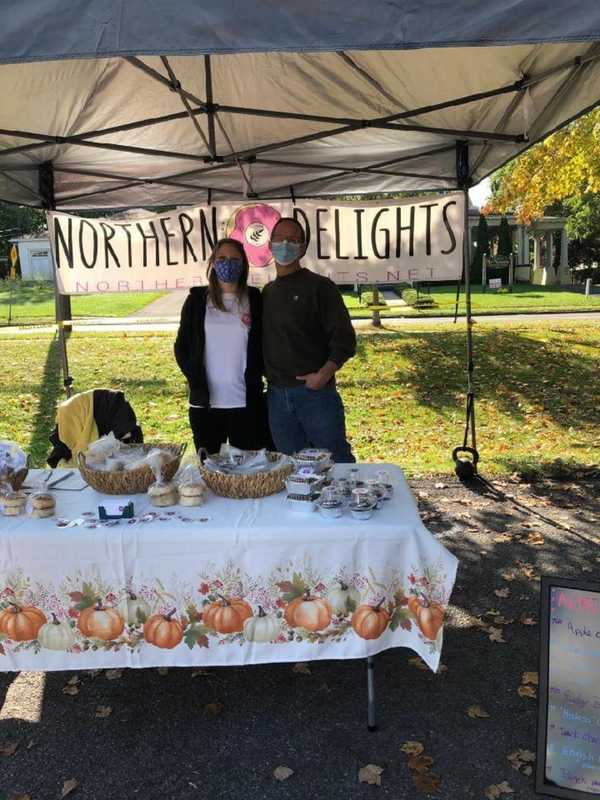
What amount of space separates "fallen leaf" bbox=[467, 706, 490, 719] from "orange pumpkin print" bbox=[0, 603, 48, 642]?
169 cm

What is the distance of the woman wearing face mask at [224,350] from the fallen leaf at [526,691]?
1.80 m

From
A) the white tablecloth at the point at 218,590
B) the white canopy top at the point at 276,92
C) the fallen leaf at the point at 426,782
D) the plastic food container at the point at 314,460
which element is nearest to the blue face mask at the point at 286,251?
the white canopy top at the point at 276,92

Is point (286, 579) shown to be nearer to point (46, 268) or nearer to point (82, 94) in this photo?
point (82, 94)

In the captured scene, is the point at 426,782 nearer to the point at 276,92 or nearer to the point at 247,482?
the point at 247,482

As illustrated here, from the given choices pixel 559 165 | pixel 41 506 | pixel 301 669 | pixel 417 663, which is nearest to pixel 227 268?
pixel 41 506

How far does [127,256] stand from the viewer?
17.4 ft

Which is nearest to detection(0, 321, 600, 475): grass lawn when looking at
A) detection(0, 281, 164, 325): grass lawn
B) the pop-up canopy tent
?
the pop-up canopy tent

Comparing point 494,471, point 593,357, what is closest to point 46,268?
point 593,357

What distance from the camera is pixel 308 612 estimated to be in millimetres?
2459

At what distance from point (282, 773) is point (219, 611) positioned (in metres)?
0.61

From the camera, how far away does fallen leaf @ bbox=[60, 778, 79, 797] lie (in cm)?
236

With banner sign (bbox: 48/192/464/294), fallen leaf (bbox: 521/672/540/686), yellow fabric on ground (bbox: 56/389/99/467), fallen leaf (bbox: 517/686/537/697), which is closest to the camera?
fallen leaf (bbox: 517/686/537/697)

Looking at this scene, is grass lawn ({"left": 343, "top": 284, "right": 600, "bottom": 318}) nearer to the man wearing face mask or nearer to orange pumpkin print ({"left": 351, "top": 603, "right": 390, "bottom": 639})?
the man wearing face mask

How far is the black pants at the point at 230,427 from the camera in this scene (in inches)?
146
